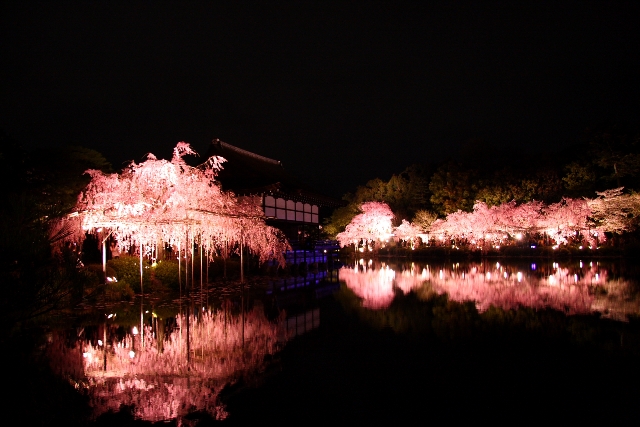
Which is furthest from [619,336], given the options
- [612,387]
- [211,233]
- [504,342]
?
[211,233]

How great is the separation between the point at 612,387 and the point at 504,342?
2.47m

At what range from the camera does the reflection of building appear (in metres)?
26.6

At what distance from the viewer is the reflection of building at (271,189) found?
2662cm

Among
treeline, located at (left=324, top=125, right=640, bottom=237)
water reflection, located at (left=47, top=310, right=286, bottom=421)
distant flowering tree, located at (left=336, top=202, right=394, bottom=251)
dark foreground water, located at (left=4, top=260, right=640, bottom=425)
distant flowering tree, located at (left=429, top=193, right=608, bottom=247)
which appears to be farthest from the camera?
distant flowering tree, located at (left=336, top=202, right=394, bottom=251)

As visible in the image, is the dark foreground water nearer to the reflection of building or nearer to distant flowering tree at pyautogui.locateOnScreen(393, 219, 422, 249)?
the reflection of building

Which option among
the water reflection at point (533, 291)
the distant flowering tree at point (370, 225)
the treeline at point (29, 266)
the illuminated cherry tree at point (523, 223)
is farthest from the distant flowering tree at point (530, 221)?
the treeline at point (29, 266)

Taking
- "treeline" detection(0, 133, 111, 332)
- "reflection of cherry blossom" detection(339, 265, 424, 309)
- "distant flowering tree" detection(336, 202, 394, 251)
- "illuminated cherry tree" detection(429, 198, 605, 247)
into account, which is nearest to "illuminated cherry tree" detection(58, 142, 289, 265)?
"reflection of cherry blossom" detection(339, 265, 424, 309)

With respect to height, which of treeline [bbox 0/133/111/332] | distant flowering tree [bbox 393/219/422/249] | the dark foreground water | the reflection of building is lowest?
the dark foreground water

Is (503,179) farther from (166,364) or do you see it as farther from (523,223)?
(166,364)

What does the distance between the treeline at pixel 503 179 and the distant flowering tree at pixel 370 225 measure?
242cm

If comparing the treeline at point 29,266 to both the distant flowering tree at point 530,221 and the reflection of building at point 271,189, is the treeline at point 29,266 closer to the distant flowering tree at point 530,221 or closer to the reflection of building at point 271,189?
the reflection of building at point 271,189

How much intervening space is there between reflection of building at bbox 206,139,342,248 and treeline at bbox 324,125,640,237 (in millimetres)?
14855

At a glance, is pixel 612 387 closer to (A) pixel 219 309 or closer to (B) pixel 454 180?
(A) pixel 219 309

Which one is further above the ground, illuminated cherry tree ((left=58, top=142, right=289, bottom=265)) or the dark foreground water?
illuminated cherry tree ((left=58, top=142, right=289, bottom=265))
